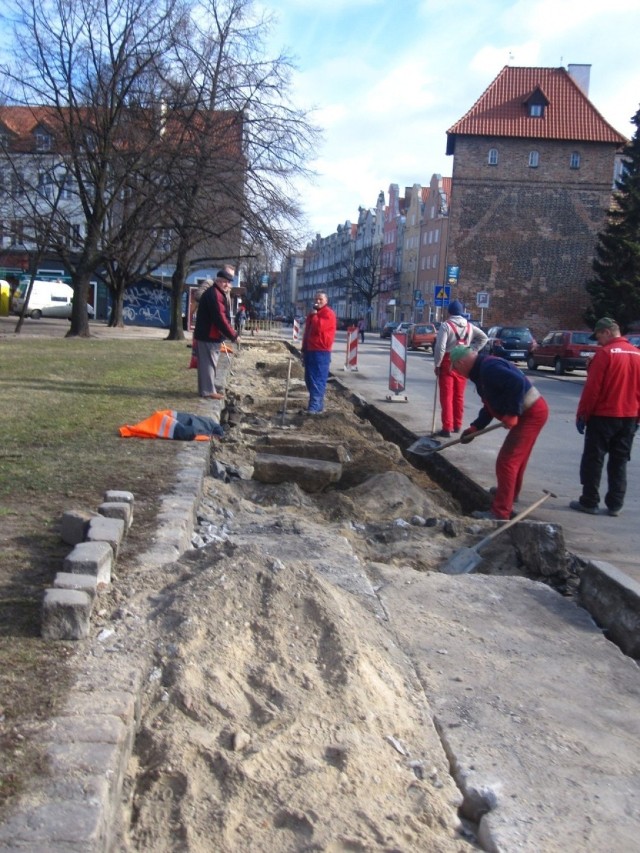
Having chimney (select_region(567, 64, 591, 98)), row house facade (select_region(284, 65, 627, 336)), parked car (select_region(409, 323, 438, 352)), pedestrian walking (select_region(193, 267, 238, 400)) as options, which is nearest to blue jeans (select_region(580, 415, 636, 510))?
pedestrian walking (select_region(193, 267, 238, 400))

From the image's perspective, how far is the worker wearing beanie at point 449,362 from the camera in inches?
500

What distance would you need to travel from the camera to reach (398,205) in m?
111

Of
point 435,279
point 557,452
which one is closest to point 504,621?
point 557,452

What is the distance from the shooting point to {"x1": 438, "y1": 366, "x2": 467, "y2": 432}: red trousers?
41.6 feet

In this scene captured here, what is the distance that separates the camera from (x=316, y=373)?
13.8 m

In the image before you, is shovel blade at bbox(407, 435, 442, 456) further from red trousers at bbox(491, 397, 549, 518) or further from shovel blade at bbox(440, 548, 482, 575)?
shovel blade at bbox(440, 548, 482, 575)

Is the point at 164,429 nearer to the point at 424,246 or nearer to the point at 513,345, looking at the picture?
the point at 513,345

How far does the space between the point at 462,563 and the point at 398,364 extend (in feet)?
39.5

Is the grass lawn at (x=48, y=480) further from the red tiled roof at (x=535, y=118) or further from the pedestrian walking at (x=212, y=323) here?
the red tiled roof at (x=535, y=118)

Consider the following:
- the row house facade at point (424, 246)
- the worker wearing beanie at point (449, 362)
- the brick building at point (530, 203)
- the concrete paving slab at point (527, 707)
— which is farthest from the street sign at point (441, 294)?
the concrete paving slab at point (527, 707)

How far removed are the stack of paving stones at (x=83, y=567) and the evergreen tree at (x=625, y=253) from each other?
1875 inches

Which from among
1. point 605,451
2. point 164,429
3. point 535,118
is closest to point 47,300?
point 535,118

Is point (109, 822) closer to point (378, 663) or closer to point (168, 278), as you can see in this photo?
point (378, 663)

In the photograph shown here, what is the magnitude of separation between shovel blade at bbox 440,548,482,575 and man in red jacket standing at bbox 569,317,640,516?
2.36m
